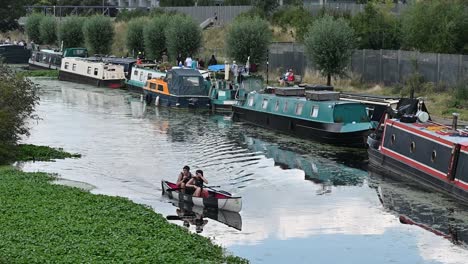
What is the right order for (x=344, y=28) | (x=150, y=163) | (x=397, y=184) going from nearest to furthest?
(x=397, y=184) < (x=150, y=163) < (x=344, y=28)

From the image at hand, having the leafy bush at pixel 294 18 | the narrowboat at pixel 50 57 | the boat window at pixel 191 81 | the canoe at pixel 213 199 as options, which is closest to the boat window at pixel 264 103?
the boat window at pixel 191 81

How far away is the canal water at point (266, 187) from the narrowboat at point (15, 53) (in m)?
36.6

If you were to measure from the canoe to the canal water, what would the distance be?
0.86ft

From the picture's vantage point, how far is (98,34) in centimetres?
7806

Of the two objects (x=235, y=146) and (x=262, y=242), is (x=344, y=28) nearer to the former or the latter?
(x=235, y=146)

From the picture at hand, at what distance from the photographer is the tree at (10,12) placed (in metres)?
101

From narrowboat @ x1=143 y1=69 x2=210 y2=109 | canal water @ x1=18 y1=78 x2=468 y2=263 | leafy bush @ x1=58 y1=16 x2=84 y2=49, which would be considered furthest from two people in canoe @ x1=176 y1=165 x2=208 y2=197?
leafy bush @ x1=58 y1=16 x2=84 y2=49

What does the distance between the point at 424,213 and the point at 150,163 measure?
1151cm

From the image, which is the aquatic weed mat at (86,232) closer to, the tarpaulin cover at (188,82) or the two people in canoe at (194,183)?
the two people in canoe at (194,183)

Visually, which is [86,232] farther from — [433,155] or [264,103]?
[264,103]

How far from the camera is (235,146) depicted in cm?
3838

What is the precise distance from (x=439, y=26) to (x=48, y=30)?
4938 cm

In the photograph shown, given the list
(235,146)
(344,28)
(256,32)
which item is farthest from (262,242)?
(256,32)

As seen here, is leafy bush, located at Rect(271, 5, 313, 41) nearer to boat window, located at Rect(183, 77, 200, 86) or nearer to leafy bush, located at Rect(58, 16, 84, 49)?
boat window, located at Rect(183, 77, 200, 86)
